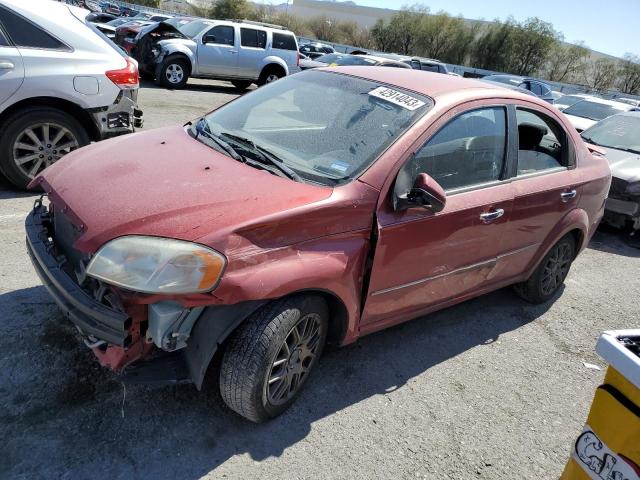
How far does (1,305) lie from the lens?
3.15 meters

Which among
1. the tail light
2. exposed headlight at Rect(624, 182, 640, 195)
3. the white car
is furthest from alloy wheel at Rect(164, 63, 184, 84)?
exposed headlight at Rect(624, 182, 640, 195)

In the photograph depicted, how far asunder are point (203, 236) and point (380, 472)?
1407 millimetres

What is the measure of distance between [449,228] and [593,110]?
1040 cm

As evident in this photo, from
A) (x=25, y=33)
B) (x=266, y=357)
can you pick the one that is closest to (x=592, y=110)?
(x=25, y=33)

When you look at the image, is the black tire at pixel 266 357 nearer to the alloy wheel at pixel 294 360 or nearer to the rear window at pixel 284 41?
the alloy wheel at pixel 294 360

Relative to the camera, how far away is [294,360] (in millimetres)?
2598

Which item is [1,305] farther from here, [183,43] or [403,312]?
[183,43]

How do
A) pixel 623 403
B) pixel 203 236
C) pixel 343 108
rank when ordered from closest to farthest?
1. pixel 623 403
2. pixel 203 236
3. pixel 343 108

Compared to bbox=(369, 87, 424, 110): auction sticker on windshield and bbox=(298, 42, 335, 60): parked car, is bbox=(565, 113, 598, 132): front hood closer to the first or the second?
bbox=(369, 87, 424, 110): auction sticker on windshield

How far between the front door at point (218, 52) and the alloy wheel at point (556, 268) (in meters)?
11.6

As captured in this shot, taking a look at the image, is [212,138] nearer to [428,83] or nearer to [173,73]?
[428,83]

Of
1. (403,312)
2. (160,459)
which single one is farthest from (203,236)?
(403,312)

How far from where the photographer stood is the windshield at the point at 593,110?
1120 cm

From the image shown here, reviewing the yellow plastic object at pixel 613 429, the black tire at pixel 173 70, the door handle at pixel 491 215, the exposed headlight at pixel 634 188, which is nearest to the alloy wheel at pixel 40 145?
the door handle at pixel 491 215
